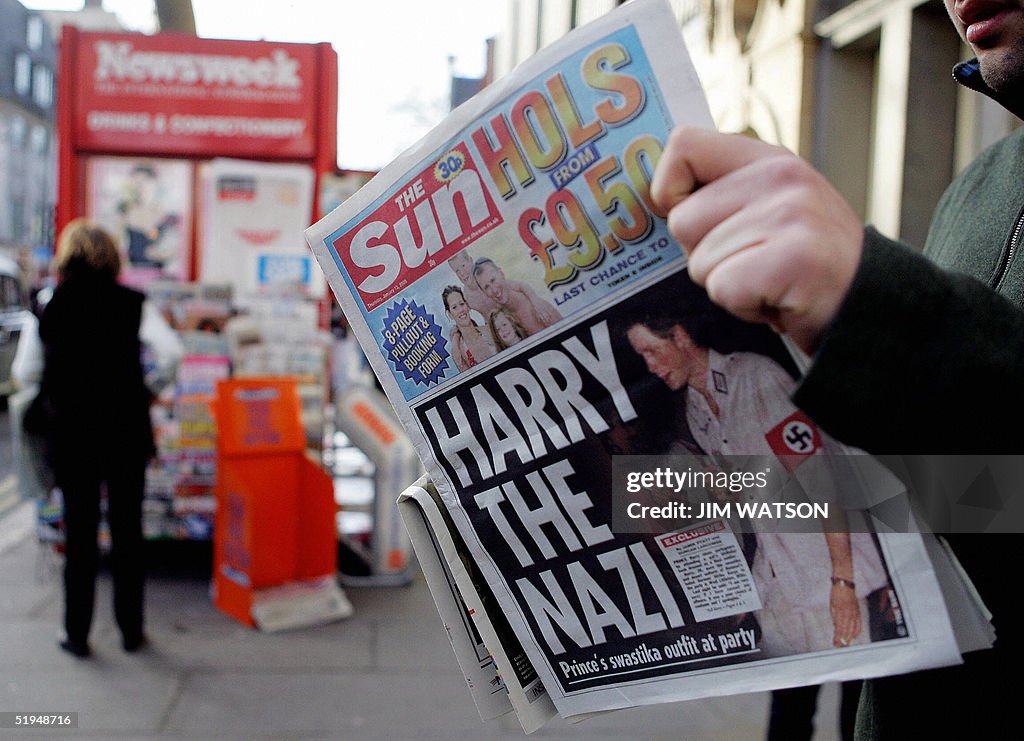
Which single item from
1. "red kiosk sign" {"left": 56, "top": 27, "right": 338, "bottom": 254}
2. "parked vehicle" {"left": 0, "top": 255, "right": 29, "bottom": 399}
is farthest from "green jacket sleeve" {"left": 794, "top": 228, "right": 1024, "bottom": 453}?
"parked vehicle" {"left": 0, "top": 255, "right": 29, "bottom": 399}

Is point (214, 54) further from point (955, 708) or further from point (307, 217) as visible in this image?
point (955, 708)

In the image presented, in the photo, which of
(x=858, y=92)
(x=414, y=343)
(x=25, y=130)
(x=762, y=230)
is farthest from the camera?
(x=25, y=130)

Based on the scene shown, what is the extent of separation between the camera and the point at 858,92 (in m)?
6.27

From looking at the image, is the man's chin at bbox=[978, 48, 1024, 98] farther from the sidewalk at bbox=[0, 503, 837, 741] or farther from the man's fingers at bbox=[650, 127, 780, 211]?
the sidewalk at bbox=[0, 503, 837, 741]

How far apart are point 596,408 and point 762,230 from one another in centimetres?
25

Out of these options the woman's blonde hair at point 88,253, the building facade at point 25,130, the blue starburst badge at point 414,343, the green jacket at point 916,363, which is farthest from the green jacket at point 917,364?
the building facade at point 25,130

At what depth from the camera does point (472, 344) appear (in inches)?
34.6

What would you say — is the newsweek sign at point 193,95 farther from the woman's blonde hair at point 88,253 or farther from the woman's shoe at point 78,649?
the woman's shoe at point 78,649

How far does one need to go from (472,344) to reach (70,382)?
12.2 feet

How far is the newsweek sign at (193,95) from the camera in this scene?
534 centimetres

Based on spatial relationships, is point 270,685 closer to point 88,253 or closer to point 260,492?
point 260,492

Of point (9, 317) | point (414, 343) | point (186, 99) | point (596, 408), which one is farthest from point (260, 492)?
point (9, 317)

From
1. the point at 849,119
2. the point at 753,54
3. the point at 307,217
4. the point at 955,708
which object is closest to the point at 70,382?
the point at 307,217

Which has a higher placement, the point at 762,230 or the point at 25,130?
the point at 25,130
